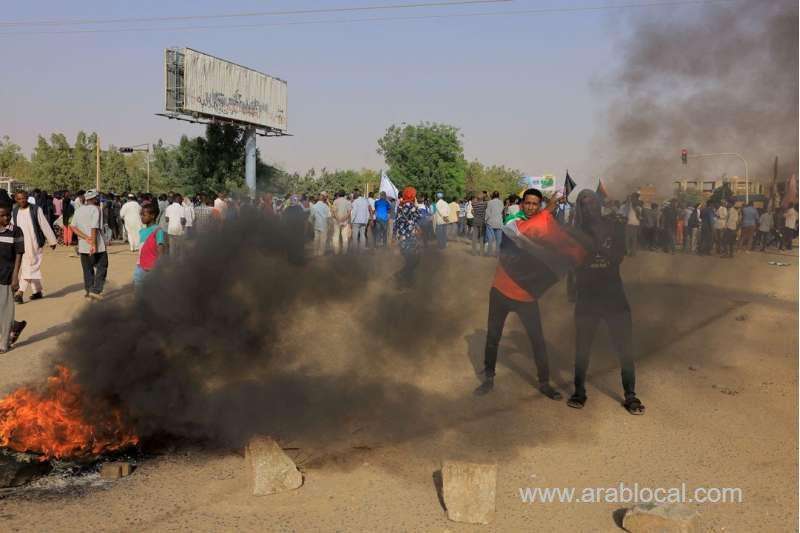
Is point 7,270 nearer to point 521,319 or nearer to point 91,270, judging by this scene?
point 91,270

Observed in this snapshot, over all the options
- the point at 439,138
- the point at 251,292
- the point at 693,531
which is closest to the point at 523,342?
the point at 251,292

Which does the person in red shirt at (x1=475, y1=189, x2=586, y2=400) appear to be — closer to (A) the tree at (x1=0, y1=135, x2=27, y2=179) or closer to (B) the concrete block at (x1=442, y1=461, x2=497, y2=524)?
(B) the concrete block at (x1=442, y1=461, x2=497, y2=524)

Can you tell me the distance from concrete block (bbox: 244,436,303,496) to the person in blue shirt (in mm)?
11064

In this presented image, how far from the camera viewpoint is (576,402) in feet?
18.2

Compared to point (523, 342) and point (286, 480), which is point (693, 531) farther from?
point (523, 342)

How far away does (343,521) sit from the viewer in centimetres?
369

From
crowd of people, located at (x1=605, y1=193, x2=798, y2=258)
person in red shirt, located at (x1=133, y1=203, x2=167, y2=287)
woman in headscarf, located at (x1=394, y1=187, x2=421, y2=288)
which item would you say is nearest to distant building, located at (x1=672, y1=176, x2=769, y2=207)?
crowd of people, located at (x1=605, y1=193, x2=798, y2=258)

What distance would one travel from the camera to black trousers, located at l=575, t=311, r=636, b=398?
17.8 ft

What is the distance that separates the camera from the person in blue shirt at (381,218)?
1530 centimetres

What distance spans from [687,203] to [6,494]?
8.34m

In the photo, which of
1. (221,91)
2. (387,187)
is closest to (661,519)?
(387,187)

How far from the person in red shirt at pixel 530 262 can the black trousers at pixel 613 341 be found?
341 millimetres

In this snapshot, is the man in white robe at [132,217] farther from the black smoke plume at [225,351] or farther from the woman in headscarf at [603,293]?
the woman in headscarf at [603,293]

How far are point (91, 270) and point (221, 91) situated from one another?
102 ft
